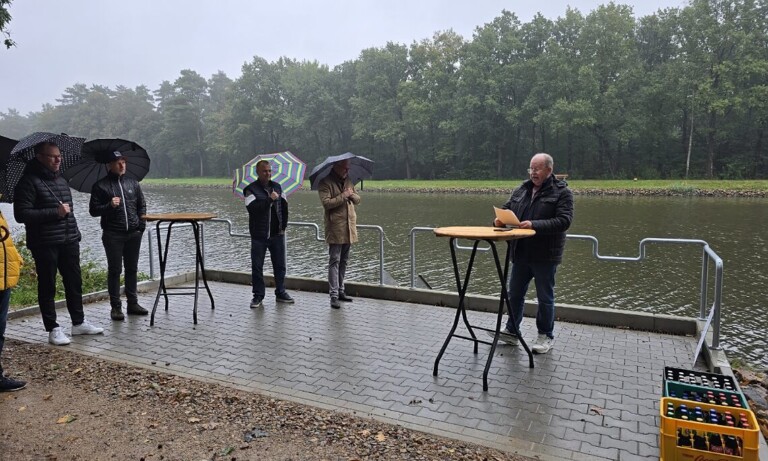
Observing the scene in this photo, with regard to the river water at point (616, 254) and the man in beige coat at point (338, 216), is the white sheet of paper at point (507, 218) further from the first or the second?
the river water at point (616, 254)

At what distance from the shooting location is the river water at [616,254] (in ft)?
33.4

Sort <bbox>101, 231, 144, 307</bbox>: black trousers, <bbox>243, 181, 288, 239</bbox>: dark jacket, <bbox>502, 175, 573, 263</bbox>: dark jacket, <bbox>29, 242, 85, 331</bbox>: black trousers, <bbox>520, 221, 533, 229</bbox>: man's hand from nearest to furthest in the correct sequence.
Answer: <bbox>520, 221, 533, 229</bbox>: man's hand
<bbox>502, 175, 573, 263</bbox>: dark jacket
<bbox>29, 242, 85, 331</bbox>: black trousers
<bbox>101, 231, 144, 307</bbox>: black trousers
<bbox>243, 181, 288, 239</bbox>: dark jacket

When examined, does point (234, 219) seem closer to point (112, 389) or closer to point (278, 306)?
point (278, 306)

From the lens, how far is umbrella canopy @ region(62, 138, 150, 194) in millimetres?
6227

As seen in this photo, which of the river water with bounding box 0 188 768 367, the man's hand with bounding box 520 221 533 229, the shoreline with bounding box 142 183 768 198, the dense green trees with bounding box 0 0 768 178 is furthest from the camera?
the dense green trees with bounding box 0 0 768 178

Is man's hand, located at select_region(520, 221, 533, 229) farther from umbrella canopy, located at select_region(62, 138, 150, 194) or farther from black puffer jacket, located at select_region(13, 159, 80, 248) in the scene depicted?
umbrella canopy, located at select_region(62, 138, 150, 194)

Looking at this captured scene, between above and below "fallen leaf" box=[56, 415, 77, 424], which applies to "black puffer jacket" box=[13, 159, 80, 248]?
above

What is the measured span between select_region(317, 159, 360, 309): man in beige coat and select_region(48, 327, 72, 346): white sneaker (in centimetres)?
305

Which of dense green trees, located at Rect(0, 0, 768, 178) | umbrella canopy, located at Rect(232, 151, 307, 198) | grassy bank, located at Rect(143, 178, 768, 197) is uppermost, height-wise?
dense green trees, located at Rect(0, 0, 768, 178)

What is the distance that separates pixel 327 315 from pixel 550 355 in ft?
9.18

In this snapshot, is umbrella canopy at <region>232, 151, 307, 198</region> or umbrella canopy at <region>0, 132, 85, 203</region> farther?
umbrella canopy at <region>232, 151, 307, 198</region>

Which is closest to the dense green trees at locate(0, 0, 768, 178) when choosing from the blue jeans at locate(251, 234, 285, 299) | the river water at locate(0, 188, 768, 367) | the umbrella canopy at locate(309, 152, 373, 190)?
the river water at locate(0, 188, 768, 367)

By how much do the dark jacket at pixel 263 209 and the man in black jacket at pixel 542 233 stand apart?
10.7 ft

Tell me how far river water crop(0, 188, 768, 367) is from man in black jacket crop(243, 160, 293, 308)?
5.24 m
